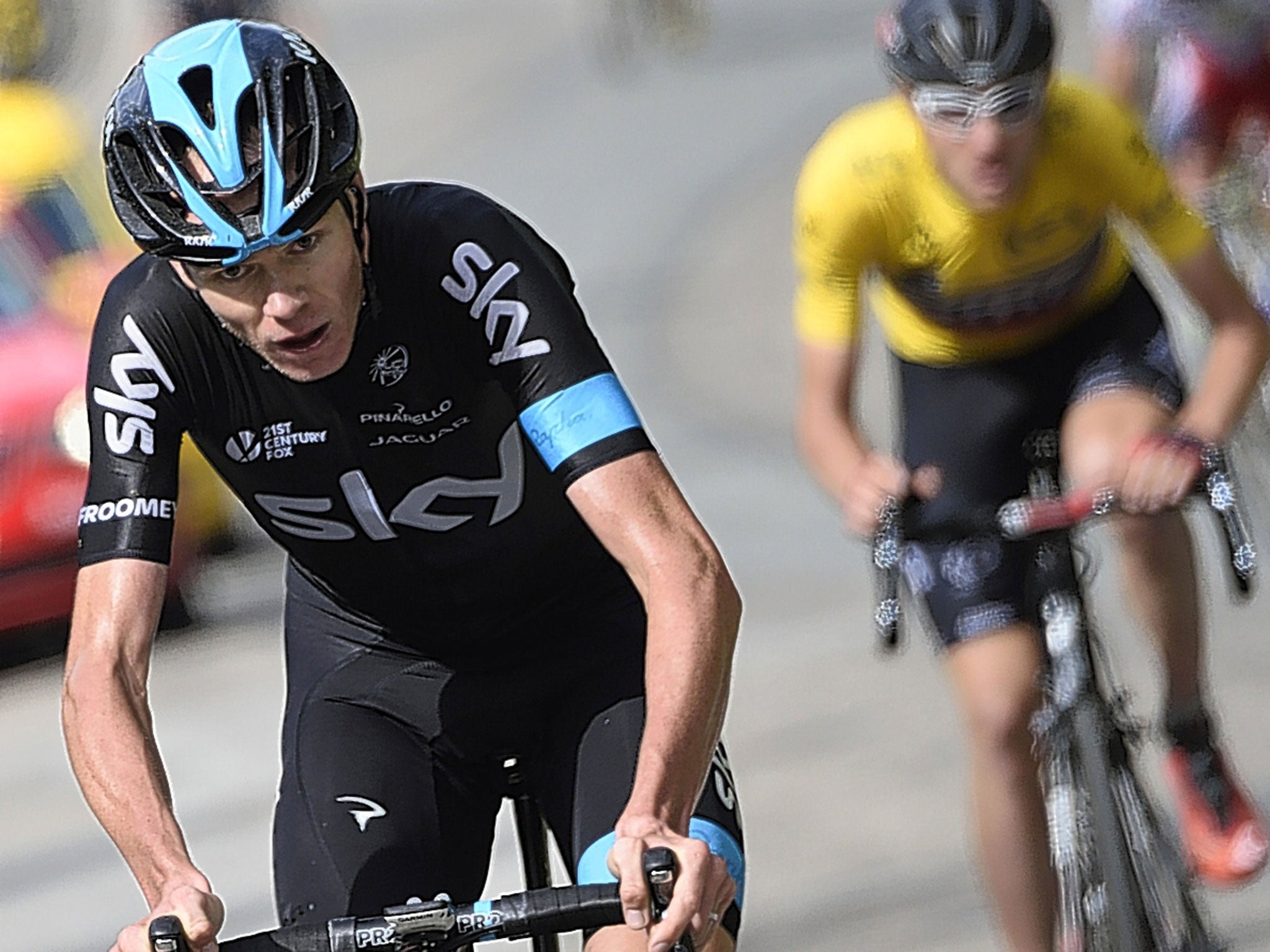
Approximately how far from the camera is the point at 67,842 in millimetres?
6664

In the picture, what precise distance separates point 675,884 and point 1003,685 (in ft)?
6.46

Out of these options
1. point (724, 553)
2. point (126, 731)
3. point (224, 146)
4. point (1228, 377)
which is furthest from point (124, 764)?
point (724, 553)

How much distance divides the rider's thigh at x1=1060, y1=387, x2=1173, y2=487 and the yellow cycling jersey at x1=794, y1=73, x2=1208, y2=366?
0.87 feet

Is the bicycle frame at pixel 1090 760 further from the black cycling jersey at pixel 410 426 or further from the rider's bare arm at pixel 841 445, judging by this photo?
the black cycling jersey at pixel 410 426

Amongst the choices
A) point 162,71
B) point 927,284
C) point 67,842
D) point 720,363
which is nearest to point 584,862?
point 162,71

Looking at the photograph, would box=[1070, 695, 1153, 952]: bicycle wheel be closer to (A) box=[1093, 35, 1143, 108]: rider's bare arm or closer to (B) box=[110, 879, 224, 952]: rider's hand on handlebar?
(B) box=[110, 879, 224, 952]: rider's hand on handlebar

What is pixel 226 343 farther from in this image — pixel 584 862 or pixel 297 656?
pixel 584 862

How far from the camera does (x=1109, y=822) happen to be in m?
4.09

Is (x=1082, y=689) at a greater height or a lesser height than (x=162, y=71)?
lesser

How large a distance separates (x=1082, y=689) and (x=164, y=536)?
188cm

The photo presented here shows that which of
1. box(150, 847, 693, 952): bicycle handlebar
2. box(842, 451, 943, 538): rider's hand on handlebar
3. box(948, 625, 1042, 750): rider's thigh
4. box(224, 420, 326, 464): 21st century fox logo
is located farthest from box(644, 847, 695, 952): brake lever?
box(948, 625, 1042, 750): rider's thigh

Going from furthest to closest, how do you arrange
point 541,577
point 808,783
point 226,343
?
1. point 808,783
2. point 541,577
3. point 226,343

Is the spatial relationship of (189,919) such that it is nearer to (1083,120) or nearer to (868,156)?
(868,156)

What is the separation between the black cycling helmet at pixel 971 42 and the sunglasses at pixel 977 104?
15mm
